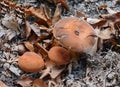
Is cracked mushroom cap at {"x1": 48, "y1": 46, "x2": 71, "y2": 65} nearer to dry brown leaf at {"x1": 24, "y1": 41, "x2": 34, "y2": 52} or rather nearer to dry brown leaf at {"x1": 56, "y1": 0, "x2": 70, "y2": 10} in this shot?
dry brown leaf at {"x1": 24, "y1": 41, "x2": 34, "y2": 52}

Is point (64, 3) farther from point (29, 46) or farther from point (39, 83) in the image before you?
point (39, 83)

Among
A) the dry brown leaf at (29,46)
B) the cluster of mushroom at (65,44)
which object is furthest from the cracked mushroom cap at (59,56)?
the dry brown leaf at (29,46)

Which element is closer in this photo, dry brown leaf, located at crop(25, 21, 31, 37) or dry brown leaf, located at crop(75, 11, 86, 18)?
dry brown leaf, located at crop(25, 21, 31, 37)

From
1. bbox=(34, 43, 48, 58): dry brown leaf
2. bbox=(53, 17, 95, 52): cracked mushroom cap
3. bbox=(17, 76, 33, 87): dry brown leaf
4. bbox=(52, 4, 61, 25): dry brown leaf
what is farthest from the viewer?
bbox=(52, 4, 61, 25): dry brown leaf

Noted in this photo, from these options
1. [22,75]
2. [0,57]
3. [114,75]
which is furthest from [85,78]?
[0,57]

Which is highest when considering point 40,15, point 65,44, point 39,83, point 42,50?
point 40,15

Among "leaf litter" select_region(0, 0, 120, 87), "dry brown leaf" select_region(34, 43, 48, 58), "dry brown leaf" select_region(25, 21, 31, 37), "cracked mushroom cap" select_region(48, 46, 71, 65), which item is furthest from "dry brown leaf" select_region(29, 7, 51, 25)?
"cracked mushroom cap" select_region(48, 46, 71, 65)

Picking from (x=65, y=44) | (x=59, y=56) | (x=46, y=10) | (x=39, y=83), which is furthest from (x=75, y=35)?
(x=46, y=10)
